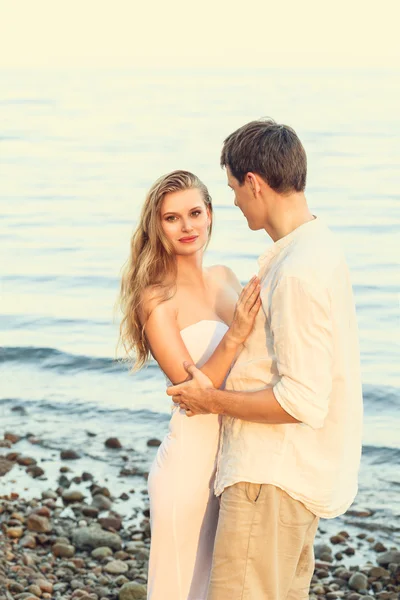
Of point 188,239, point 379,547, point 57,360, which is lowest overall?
point 379,547

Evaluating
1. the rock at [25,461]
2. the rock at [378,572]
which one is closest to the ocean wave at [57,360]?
the rock at [25,461]

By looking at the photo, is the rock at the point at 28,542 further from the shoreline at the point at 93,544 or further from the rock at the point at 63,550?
the rock at the point at 63,550

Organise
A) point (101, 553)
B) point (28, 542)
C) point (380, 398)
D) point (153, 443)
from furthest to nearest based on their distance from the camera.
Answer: point (380, 398) < point (153, 443) < point (28, 542) < point (101, 553)

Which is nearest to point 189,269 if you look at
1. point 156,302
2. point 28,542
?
point 156,302

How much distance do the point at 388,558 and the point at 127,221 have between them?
14250 mm

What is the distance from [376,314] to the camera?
45.6 feet

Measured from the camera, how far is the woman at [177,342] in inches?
173

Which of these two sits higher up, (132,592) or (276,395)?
(276,395)

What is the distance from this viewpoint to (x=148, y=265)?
4.61m

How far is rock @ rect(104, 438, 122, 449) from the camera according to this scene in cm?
917

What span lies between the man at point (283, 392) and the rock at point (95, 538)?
10.5 ft

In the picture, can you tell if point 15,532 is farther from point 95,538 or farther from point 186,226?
point 186,226

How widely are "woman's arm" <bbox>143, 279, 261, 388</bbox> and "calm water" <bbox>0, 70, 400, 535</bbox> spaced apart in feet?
12.4

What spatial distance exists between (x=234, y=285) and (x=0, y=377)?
704cm
